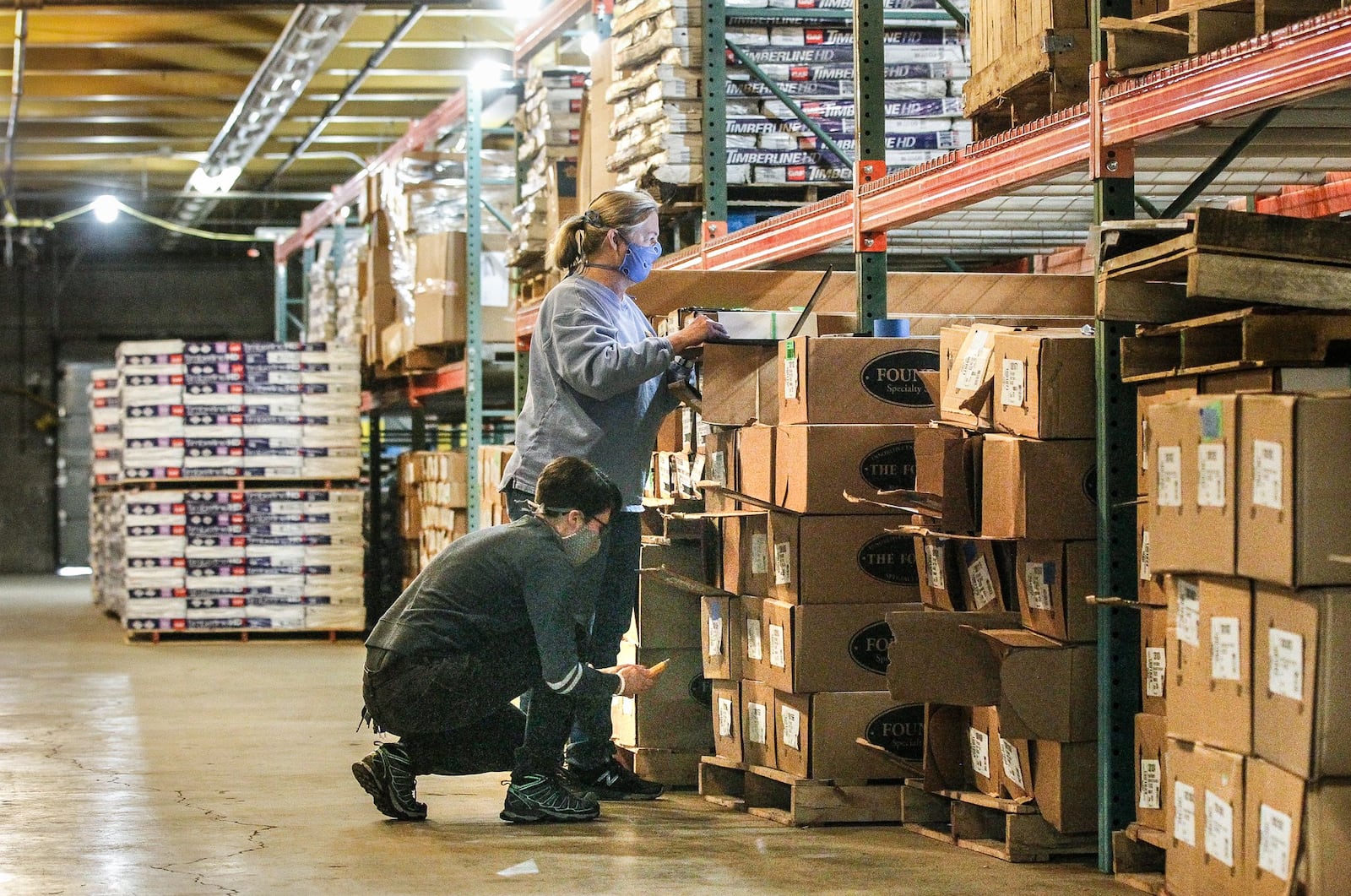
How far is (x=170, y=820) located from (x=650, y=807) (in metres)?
1.60

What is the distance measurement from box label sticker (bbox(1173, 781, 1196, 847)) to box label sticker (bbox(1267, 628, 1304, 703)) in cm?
46

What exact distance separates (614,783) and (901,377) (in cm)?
175

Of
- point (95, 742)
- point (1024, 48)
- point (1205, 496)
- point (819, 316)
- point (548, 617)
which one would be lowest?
point (95, 742)

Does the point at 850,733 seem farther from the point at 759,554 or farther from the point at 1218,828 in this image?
the point at 1218,828

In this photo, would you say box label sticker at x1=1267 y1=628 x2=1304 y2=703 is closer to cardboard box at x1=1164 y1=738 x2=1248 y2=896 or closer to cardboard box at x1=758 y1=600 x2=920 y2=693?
cardboard box at x1=1164 y1=738 x2=1248 y2=896

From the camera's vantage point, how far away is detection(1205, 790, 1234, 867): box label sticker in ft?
12.4

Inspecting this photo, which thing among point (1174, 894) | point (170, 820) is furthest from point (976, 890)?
point (170, 820)

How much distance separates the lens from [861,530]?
566 cm

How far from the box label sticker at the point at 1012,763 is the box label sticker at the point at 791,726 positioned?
791 millimetres

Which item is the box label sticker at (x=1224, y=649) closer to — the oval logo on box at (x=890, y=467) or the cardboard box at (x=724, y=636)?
the oval logo on box at (x=890, y=467)

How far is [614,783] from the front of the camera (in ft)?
20.2

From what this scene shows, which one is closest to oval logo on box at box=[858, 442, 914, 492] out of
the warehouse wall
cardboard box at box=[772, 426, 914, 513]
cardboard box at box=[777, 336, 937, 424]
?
cardboard box at box=[772, 426, 914, 513]

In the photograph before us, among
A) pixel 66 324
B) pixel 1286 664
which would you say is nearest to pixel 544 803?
pixel 1286 664

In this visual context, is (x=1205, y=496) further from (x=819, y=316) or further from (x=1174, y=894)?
(x=819, y=316)
